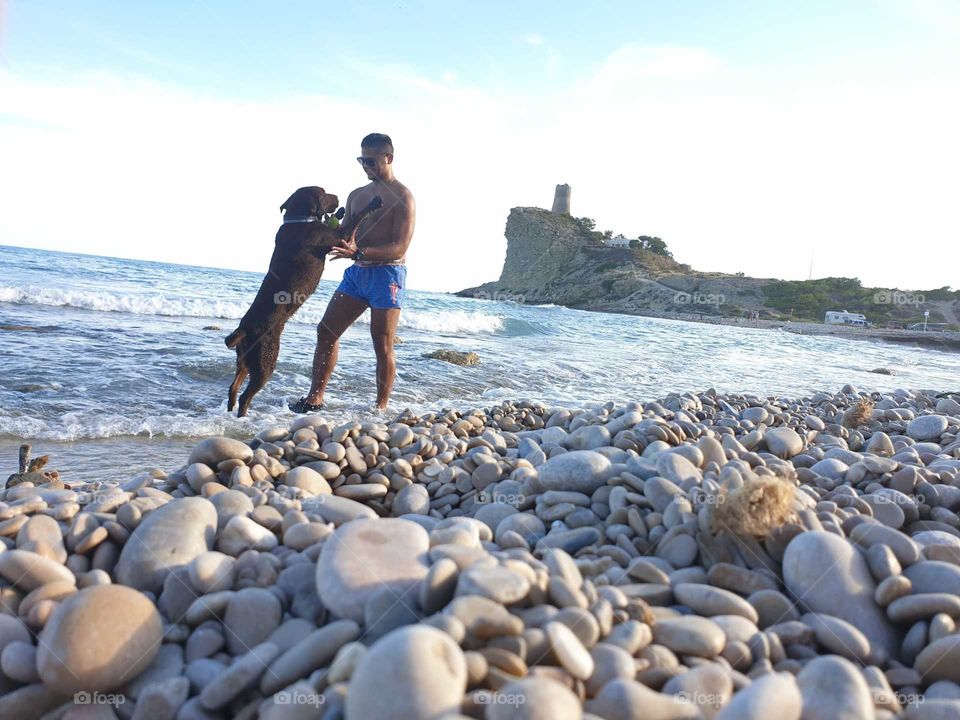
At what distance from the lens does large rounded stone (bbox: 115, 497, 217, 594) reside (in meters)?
1.74

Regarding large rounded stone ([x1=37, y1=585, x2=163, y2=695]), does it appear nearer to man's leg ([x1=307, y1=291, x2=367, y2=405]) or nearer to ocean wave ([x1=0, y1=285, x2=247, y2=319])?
man's leg ([x1=307, y1=291, x2=367, y2=405])

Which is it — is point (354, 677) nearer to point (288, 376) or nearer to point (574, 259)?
point (288, 376)

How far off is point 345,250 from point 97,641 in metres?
3.36

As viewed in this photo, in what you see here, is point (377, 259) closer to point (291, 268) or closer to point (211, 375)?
point (291, 268)

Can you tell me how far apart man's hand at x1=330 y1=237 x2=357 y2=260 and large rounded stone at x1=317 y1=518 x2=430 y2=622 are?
300cm

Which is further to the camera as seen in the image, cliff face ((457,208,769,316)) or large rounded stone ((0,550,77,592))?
cliff face ((457,208,769,316))

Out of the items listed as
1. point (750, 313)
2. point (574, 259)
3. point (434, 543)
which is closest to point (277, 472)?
point (434, 543)

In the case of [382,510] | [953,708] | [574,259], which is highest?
[574,259]

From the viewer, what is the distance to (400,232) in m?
4.84

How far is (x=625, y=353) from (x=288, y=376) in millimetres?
7898

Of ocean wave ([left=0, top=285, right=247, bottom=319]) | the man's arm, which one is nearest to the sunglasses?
the man's arm

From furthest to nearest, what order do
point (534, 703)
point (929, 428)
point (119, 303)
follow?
point (119, 303) → point (929, 428) → point (534, 703)

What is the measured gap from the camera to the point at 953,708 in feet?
4.15

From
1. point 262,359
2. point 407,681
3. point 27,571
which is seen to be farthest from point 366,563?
point 262,359
